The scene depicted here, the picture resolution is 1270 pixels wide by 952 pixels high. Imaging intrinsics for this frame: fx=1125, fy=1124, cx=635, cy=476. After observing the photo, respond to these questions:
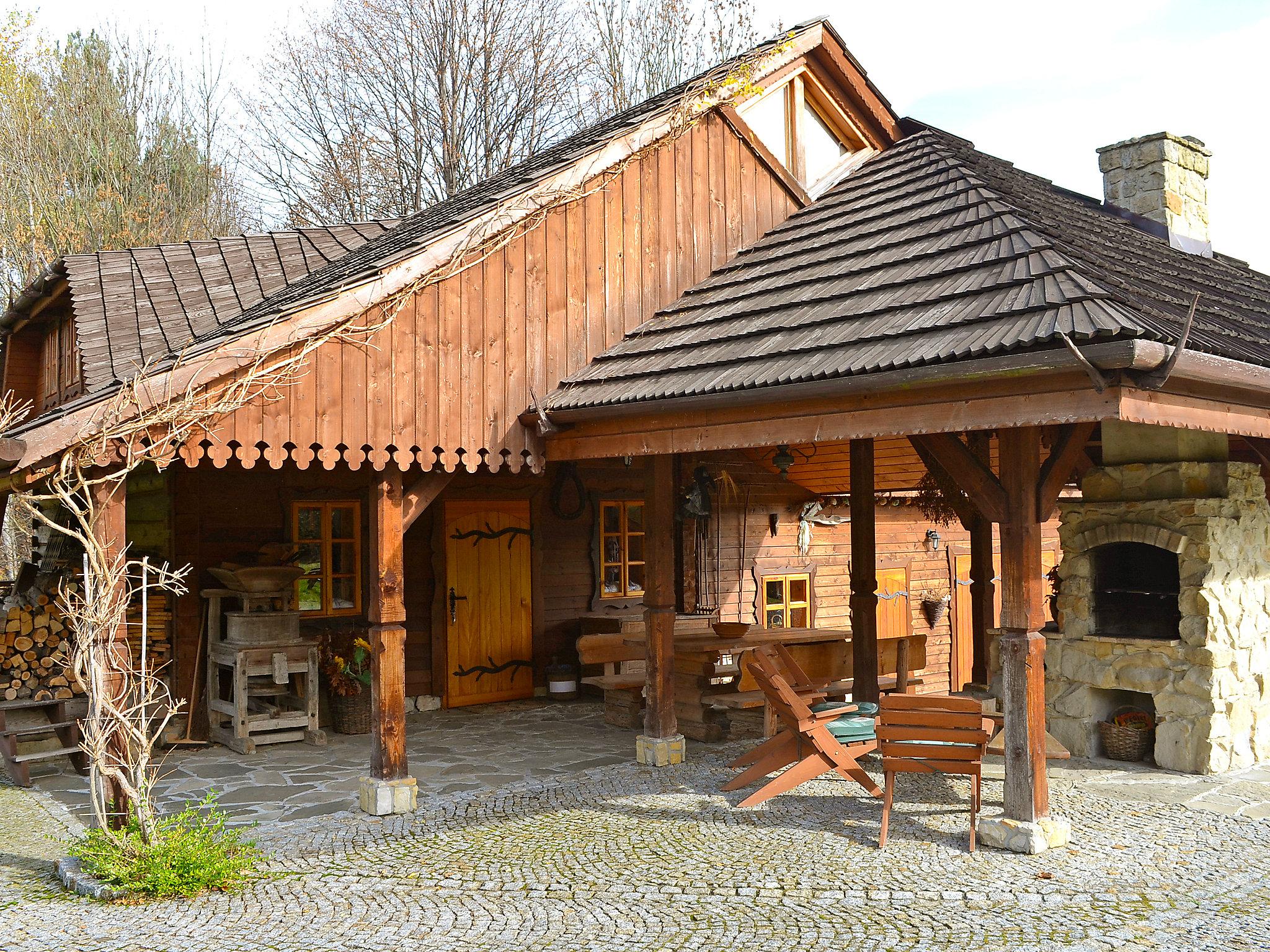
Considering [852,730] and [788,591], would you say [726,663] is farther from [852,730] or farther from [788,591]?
[788,591]

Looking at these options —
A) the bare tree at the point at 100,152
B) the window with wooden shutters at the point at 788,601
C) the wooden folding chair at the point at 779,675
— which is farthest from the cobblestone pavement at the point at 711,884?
the bare tree at the point at 100,152

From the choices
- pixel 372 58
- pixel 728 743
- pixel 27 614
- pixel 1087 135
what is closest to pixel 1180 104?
pixel 1087 135

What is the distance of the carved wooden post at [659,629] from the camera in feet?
26.3

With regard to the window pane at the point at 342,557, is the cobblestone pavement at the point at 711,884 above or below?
below

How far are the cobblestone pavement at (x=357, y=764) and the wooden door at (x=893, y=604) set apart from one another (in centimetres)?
533

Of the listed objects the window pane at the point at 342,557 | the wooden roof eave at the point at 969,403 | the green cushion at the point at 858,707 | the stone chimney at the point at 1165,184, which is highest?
the stone chimney at the point at 1165,184

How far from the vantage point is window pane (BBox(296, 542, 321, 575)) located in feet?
33.9

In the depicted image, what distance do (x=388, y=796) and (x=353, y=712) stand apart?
3.08m

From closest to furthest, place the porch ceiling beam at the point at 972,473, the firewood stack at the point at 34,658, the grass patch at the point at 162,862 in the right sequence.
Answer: the grass patch at the point at 162,862 → the porch ceiling beam at the point at 972,473 → the firewood stack at the point at 34,658

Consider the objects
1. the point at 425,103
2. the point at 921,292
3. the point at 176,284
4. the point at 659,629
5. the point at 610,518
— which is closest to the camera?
the point at 921,292

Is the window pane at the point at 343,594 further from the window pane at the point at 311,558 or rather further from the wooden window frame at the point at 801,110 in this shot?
the wooden window frame at the point at 801,110

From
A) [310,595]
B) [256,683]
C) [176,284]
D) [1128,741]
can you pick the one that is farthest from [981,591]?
[176,284]

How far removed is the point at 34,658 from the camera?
30.0 feet

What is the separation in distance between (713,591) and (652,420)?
5418 millimetres
